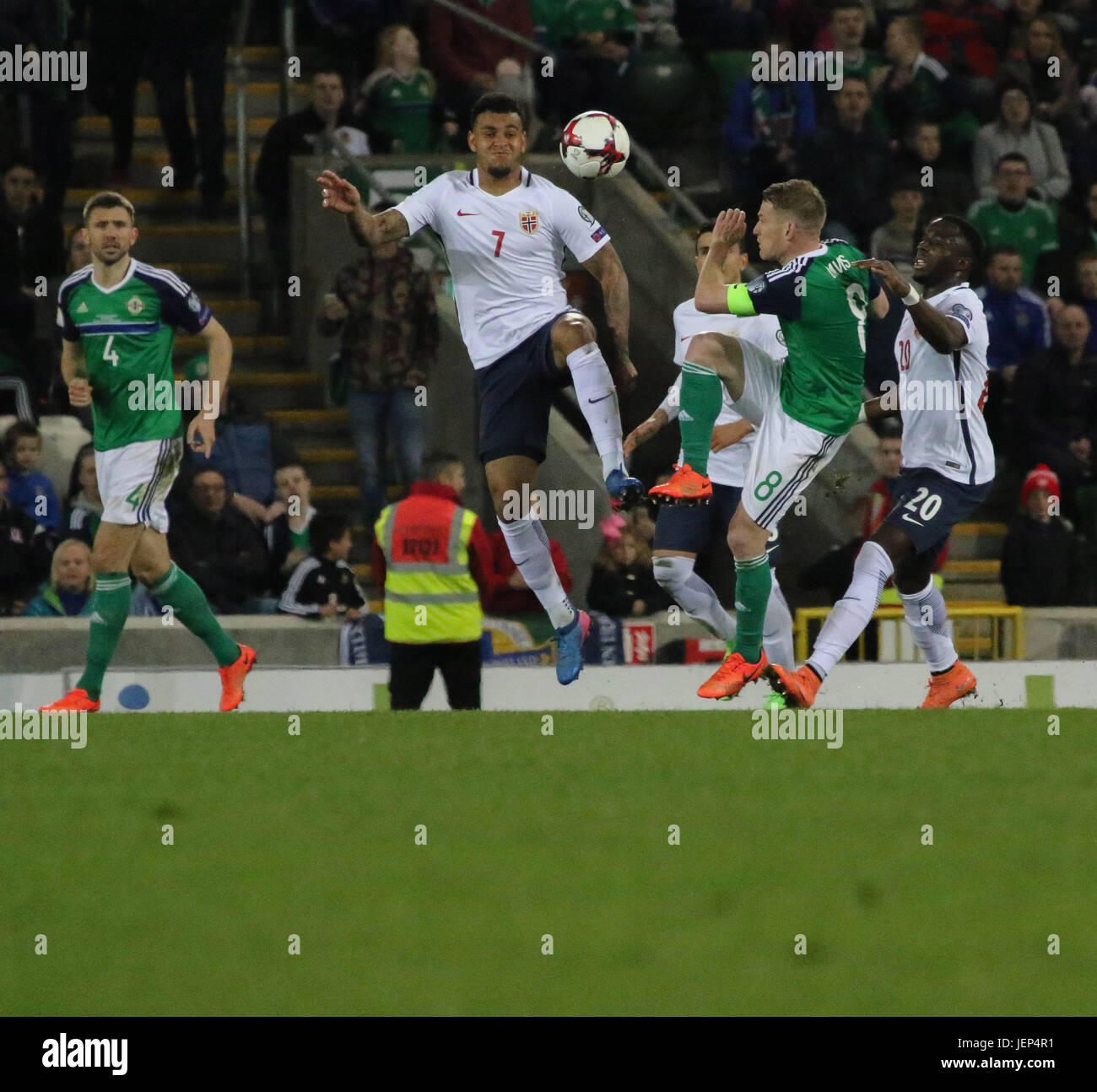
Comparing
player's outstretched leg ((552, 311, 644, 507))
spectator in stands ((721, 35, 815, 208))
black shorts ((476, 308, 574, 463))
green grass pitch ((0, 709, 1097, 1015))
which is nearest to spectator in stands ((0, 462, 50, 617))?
green grass pitch ((0, 709, 1097, 1015))

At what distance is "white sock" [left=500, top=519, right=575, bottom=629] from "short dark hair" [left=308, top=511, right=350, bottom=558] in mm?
3694

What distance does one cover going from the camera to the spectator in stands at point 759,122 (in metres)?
18.2

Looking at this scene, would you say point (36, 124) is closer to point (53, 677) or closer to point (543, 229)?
point (53, 677)

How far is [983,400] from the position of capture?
11594 millimetres

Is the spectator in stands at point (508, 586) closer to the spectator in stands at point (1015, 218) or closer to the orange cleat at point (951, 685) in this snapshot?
the orange cleat at point (951, 685)

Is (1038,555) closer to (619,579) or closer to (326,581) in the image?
(619,579)

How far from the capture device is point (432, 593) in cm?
1291

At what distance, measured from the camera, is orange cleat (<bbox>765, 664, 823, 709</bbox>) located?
1053cm

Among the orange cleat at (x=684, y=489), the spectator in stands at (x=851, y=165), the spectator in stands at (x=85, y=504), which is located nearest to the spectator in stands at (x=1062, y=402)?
the spectator in stands at (x=851, y=165)

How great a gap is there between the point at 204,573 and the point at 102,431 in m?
3.65

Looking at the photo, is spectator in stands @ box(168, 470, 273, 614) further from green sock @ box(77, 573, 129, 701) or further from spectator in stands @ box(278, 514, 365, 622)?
green sock @ box(77, 573, 129, 701)

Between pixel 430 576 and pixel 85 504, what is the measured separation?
10.5 feet
